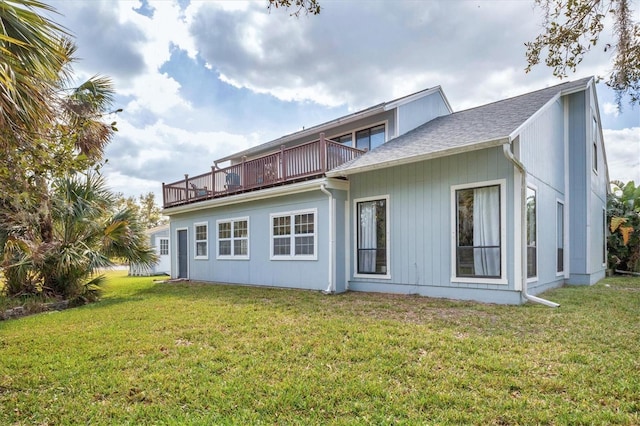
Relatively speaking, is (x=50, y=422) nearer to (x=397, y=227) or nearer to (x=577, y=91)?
(x=397, y=227)

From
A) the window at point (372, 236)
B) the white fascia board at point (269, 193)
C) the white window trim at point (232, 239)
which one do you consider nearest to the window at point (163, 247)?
the white fascia board at point (269, 193)

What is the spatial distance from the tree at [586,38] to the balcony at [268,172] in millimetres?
4664

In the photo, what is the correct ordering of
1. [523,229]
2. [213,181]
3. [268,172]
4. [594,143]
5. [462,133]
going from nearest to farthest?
1. [523,229]
2. [462,133]
3. [268,172]
4. [594,143]
5. [213,181]

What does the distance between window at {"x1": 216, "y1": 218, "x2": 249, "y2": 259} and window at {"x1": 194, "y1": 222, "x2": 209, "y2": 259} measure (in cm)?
92

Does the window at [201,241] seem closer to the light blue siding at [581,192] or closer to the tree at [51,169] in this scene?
the tree at [51,169]

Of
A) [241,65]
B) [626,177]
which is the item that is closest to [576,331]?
[241,65]

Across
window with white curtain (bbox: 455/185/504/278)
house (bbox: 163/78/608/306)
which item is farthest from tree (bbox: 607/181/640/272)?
window with white curtain (bbox: 455/185/504/278)

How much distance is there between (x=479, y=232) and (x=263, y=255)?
622 centimetres

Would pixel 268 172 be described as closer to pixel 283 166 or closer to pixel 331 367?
pixel 283 166

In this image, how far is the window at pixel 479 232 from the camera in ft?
23.6

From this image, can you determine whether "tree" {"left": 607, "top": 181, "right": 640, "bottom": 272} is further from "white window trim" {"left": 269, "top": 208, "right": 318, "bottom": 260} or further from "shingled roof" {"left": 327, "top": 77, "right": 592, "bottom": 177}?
"white window trim" {"left": 269, "top": 208, "right": 318, "bottom": 260}

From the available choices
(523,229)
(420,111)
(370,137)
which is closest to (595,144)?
(420,111)

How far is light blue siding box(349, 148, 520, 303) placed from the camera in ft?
23.8

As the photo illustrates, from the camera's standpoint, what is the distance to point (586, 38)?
6539 mm
